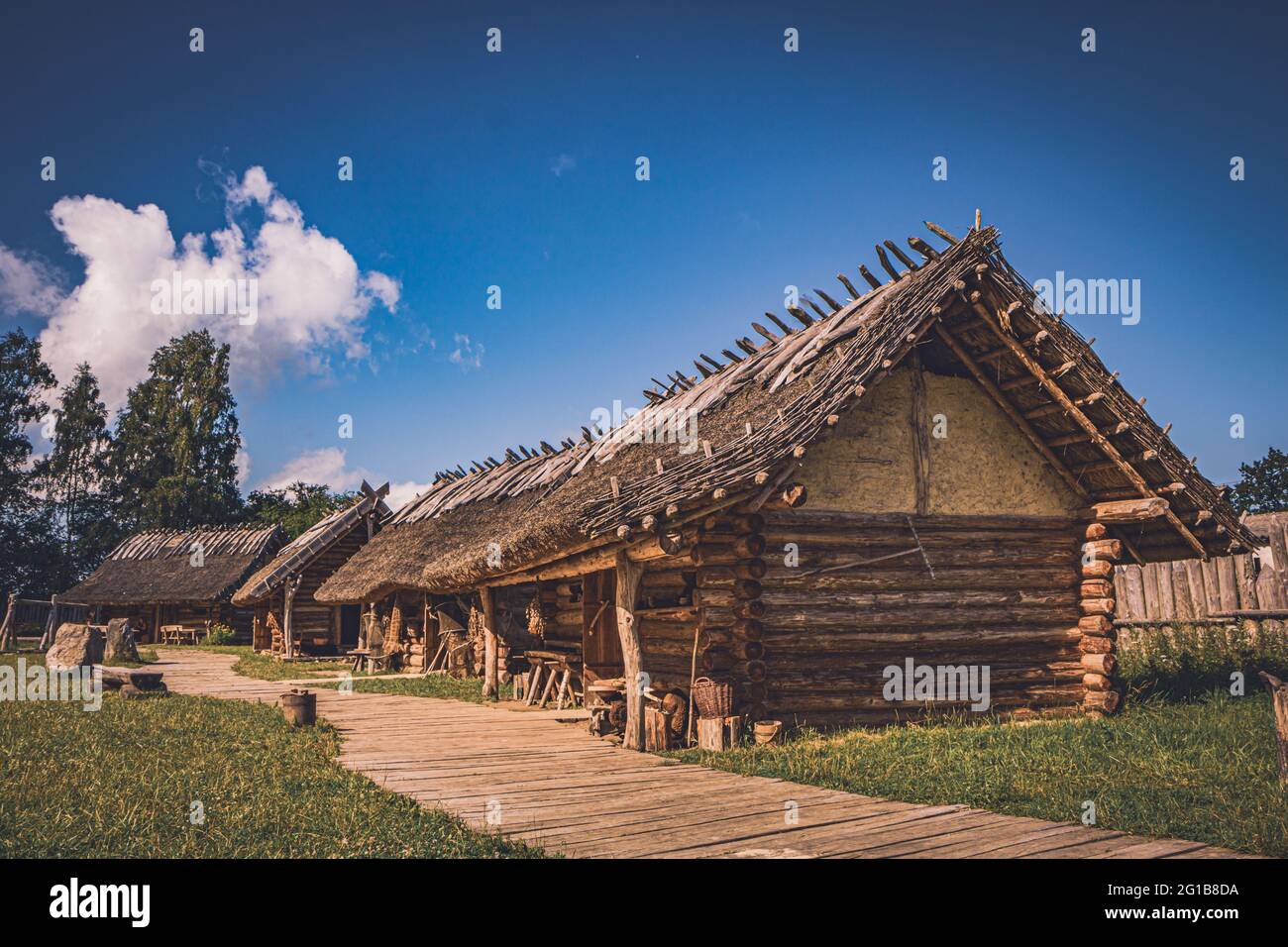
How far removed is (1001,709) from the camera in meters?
11.0

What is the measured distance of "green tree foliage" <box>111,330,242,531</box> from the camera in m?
48.7

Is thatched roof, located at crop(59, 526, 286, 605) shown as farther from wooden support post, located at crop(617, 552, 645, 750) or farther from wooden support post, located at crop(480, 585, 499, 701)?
Answer: wooden support post, located at crop(617, 552, 645, 750)

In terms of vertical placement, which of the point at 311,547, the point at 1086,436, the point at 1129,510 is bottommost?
the point at 1129,510

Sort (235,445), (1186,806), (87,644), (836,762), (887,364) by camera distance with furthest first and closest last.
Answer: (235,445), (87,644), (887,364), (836,762), (1186,806)

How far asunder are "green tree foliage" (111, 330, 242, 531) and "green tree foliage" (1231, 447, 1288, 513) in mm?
47247

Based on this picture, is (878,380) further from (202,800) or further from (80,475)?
(80,475)

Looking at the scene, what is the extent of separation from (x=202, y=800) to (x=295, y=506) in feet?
179

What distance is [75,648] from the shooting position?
19156 millimetres

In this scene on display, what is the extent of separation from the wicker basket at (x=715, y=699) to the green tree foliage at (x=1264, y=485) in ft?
97.8

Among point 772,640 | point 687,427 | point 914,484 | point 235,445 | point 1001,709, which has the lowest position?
point 1001,709

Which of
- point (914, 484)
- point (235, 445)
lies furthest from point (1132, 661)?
point (235, 445)

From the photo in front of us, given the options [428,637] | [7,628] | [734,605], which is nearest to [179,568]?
[7,628]

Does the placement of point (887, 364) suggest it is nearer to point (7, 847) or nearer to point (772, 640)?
point (772, 640)

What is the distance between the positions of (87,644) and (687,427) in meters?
14.6
